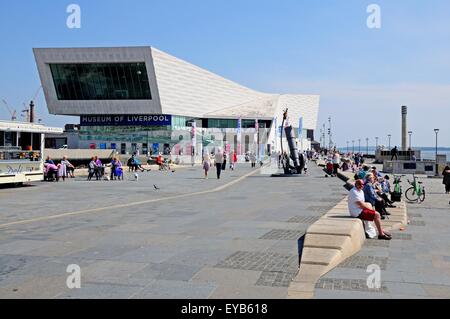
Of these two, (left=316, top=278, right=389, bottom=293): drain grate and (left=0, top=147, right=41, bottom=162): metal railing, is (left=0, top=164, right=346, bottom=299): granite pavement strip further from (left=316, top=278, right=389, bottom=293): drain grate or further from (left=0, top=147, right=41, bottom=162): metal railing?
(left=0, top=147, right=41, bottom=162): metal railing

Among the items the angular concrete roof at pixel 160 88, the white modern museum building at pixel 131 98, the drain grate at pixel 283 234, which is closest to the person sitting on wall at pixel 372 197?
the drain grate at pixel 283 234

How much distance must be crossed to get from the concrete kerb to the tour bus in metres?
16.1

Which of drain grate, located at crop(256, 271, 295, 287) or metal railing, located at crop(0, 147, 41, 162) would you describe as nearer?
drain grate, located at crop(256, 271, 295, 287)

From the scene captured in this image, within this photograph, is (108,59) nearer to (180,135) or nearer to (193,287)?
(180,135)

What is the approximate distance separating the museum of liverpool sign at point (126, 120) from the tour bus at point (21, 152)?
53235 millimetres

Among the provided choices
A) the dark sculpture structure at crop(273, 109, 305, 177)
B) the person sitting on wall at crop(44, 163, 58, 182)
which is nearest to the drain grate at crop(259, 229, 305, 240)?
the person sitting on wall at crop(44, 163, 58, 182)

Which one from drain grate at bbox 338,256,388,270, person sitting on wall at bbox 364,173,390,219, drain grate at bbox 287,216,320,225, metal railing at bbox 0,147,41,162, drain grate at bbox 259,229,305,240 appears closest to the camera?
drain grate at bbox 338,256,388,270

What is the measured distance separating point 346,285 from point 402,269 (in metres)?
1.46

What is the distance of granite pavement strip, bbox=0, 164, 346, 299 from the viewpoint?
20.7 feet

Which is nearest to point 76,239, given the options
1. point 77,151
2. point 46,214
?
point 46,214

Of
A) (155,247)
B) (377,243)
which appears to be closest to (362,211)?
(377,243)

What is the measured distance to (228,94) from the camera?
100m
